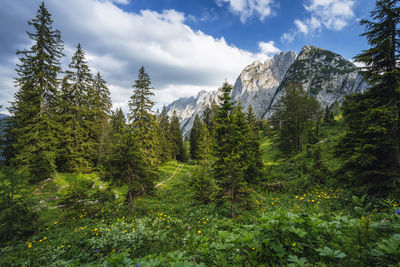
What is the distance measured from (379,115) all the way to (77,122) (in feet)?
97.4

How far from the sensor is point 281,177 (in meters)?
16.3

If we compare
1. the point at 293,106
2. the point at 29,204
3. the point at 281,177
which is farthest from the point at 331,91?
the point at 29,204

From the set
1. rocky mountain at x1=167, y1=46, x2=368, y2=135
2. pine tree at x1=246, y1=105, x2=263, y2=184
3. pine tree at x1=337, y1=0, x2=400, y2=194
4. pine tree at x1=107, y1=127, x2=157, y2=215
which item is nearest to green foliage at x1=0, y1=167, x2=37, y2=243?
pine tree at x1=107, y1=127, x2=157, y2=215

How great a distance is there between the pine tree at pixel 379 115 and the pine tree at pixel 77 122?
2779cm

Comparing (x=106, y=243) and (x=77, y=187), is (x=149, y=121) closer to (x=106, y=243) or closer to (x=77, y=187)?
(x=77, y=187)

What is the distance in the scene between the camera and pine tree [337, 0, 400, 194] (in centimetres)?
725

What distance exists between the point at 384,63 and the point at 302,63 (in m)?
176

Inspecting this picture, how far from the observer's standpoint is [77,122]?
71.6 ft

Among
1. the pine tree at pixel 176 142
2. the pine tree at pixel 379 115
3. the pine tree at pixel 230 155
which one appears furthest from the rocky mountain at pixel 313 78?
the pine tree at pixel 230 155

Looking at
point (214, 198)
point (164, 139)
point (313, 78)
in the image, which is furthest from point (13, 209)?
point (313, 78)

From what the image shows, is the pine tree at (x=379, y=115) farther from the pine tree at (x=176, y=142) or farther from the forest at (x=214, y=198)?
the pine tree at (x=176, y=142)

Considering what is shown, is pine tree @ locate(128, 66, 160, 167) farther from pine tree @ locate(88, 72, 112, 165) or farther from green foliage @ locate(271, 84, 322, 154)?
green foliage @ locate(271, 84, 322, 154)

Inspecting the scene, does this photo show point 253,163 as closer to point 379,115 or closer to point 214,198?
point 214,198

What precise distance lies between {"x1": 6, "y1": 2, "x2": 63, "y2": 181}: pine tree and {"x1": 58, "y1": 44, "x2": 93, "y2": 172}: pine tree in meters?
2.65
